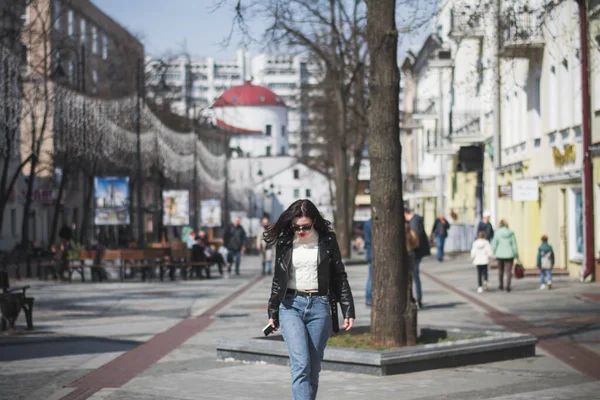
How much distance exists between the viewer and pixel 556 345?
572 inches

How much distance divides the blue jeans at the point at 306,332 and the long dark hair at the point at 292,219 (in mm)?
458

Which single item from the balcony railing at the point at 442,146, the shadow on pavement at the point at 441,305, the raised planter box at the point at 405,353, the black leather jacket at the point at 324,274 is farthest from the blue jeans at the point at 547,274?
the balcony railing at the point at 442,146

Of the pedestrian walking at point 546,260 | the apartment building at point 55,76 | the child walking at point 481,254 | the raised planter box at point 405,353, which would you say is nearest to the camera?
the raised planter box at point 405,353

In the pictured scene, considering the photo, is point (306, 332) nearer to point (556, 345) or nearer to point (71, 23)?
point (556, 345)

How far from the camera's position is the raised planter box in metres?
11.8

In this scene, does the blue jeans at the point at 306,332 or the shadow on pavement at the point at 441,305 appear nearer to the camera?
the blue jeans at the point at 306,332

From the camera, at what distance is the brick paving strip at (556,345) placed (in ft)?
40.5

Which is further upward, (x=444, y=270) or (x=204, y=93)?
(x=204, y=93)

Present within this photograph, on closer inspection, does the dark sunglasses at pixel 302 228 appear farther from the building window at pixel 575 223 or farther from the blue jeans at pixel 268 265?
the blue jeans at pixel 268 265

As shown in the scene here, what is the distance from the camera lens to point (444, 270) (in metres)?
38.9

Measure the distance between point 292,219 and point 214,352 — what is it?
6235 millimetres

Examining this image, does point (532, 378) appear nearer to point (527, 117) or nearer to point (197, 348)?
point (197, 348)

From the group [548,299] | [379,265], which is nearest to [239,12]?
[379,265]

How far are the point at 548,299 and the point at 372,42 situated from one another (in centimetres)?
1100
